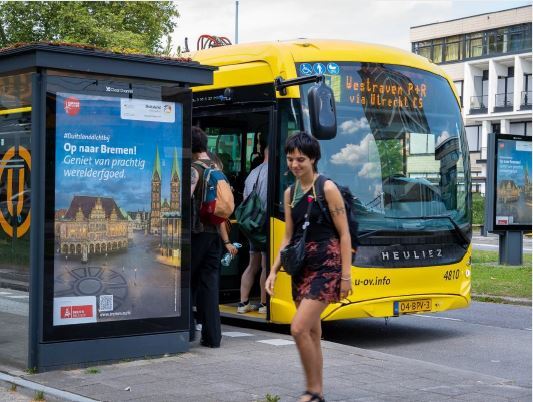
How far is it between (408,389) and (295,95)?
12.8 ft

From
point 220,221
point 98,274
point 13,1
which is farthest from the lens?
point 13,1

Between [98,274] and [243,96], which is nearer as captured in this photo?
[98,274]

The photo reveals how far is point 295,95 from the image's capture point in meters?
10.2

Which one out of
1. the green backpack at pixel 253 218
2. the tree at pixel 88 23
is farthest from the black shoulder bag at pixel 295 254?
the tree at pixel 88 23

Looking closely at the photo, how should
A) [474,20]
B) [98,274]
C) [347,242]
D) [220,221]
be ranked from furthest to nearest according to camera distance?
1. [474,20]
2. [220,221]
3. [98,274]
4. [347,242]

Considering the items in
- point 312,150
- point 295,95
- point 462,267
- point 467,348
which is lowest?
point 467,348

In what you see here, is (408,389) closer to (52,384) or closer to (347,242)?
(347,242)

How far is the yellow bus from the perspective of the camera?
33.5 feet

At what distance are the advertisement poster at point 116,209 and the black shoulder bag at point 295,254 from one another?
214 cm

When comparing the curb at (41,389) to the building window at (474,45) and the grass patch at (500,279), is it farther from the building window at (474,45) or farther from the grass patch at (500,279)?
the building window at (474,45)

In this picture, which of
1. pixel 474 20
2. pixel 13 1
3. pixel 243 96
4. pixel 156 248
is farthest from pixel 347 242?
pixel 474 20

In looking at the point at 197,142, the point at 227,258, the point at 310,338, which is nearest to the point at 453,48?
the point at 227,258

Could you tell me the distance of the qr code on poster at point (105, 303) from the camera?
8117 mm

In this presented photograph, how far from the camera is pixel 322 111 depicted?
9.09 meters
